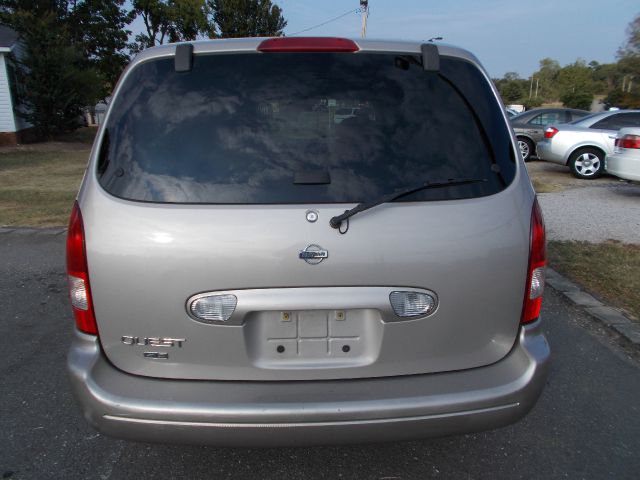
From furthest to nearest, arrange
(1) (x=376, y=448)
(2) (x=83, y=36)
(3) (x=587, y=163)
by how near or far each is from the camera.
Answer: (2) (x=83, y=36) < (3) (x=587, y=163) < (1) (x=376, y=448)

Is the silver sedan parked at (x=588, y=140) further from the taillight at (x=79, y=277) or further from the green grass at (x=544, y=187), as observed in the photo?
the taillight at (x=79, y=277)

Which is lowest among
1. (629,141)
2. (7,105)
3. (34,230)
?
(34,230)

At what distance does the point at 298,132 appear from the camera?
2025 millimetres

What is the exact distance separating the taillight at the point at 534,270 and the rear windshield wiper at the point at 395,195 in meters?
0.30

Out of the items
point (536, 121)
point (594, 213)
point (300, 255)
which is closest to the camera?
point (300, 255)

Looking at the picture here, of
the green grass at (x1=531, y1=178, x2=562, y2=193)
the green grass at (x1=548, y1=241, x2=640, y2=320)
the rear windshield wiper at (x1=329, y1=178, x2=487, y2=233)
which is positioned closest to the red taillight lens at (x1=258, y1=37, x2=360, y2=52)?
the rear windshield wiper at (x1=329, y1=178, x2=487, y2=233)

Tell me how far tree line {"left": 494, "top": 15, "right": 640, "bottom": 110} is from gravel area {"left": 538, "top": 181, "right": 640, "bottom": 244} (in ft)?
79.4

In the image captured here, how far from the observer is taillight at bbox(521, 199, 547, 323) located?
207 cm

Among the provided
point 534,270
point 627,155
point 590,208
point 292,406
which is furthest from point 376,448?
point 627,155

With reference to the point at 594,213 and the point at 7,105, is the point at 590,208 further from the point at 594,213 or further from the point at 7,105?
the point at 7,105

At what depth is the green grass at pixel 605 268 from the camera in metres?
4.69

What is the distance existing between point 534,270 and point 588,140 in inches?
442

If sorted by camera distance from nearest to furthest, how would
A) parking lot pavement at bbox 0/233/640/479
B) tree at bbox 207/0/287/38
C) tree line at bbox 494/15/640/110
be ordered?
parking lot pavement at bbox 0/233/640/479 < tree at bbox 207/0/287/38 < tree line at bbox 494/15/640/110

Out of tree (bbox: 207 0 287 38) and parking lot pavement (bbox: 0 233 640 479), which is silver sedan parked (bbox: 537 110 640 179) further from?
tree (bbox: 207 0 287 38)
